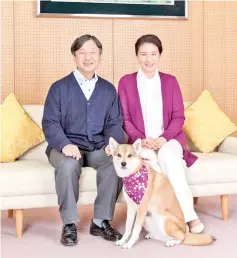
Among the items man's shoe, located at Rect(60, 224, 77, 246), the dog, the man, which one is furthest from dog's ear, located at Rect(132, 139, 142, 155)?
man's shoe, located at Rect(60, 224, 77, 246)

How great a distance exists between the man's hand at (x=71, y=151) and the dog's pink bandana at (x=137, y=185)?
326 millimetres

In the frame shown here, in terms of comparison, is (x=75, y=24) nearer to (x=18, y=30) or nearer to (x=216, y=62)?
(x=18, y=30)

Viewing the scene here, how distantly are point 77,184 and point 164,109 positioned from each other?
751 millimetres

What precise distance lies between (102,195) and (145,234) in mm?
356

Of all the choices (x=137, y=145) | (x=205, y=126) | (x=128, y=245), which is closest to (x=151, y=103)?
(x=137, y=145)

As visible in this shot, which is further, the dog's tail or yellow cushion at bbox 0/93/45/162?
yellow cushion at bbox 0/93/45/162

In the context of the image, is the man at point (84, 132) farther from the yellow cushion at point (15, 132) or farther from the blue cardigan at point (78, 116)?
the yellow cushion at point (15, 132)

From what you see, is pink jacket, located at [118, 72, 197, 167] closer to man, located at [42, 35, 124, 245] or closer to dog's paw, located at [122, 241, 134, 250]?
man, located at [42, 35, 124, 245]

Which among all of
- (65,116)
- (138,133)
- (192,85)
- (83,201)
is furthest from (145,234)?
(192,85)

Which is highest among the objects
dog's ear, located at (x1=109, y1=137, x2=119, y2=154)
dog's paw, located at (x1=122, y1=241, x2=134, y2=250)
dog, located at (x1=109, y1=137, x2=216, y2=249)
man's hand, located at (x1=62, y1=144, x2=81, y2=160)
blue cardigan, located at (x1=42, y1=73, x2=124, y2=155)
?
blue cardigan, located at (x1=42, y1=73, x2=124, y2=155)

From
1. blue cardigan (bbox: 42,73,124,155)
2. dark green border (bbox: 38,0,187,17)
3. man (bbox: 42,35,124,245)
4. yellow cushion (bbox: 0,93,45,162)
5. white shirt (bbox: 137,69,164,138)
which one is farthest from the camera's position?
dark green border (bbox: 38,0,187,17)

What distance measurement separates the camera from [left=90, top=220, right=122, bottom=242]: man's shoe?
108 inches

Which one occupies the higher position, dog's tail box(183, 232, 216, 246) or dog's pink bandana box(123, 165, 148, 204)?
dog's pink bandana box(123, 165, 148, 204)

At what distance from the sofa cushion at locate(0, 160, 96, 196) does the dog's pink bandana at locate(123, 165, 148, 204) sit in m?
0.30
